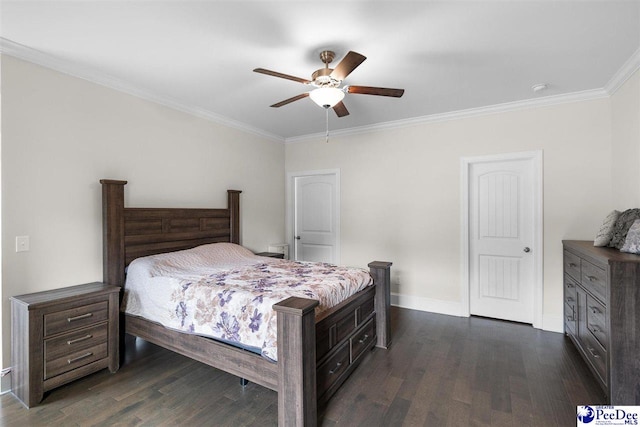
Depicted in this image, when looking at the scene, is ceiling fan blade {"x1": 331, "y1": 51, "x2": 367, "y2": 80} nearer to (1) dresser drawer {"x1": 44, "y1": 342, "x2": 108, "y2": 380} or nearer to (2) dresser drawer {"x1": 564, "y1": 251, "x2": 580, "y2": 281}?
(2) dresser drawer {"x1": 564, "y1": 251, "x2": 580, "y2": 281}

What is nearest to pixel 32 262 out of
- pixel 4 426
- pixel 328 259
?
pixel 4 426

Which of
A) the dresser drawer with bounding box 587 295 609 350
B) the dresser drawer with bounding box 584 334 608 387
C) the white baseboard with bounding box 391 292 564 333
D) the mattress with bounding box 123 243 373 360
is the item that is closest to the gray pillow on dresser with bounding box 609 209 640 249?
the dresser drawer with bounding box 587 295 609 350

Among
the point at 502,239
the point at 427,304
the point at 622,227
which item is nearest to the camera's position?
the point at 622,227

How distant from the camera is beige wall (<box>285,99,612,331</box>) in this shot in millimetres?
3160

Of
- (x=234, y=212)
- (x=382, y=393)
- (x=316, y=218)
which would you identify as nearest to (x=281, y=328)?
(x=382, y=393)

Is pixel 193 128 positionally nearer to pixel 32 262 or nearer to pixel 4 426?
pixel 32 262

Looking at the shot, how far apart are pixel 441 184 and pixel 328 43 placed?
2426mm

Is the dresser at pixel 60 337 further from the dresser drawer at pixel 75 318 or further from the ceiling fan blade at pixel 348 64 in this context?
the ceiling fan blade at pixel 348 64

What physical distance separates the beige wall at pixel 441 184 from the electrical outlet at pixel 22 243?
3458mm

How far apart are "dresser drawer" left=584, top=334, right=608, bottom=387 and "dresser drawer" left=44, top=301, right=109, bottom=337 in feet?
12.2

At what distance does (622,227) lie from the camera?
232 cm

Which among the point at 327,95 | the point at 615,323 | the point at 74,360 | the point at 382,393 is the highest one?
the point at 327,95
